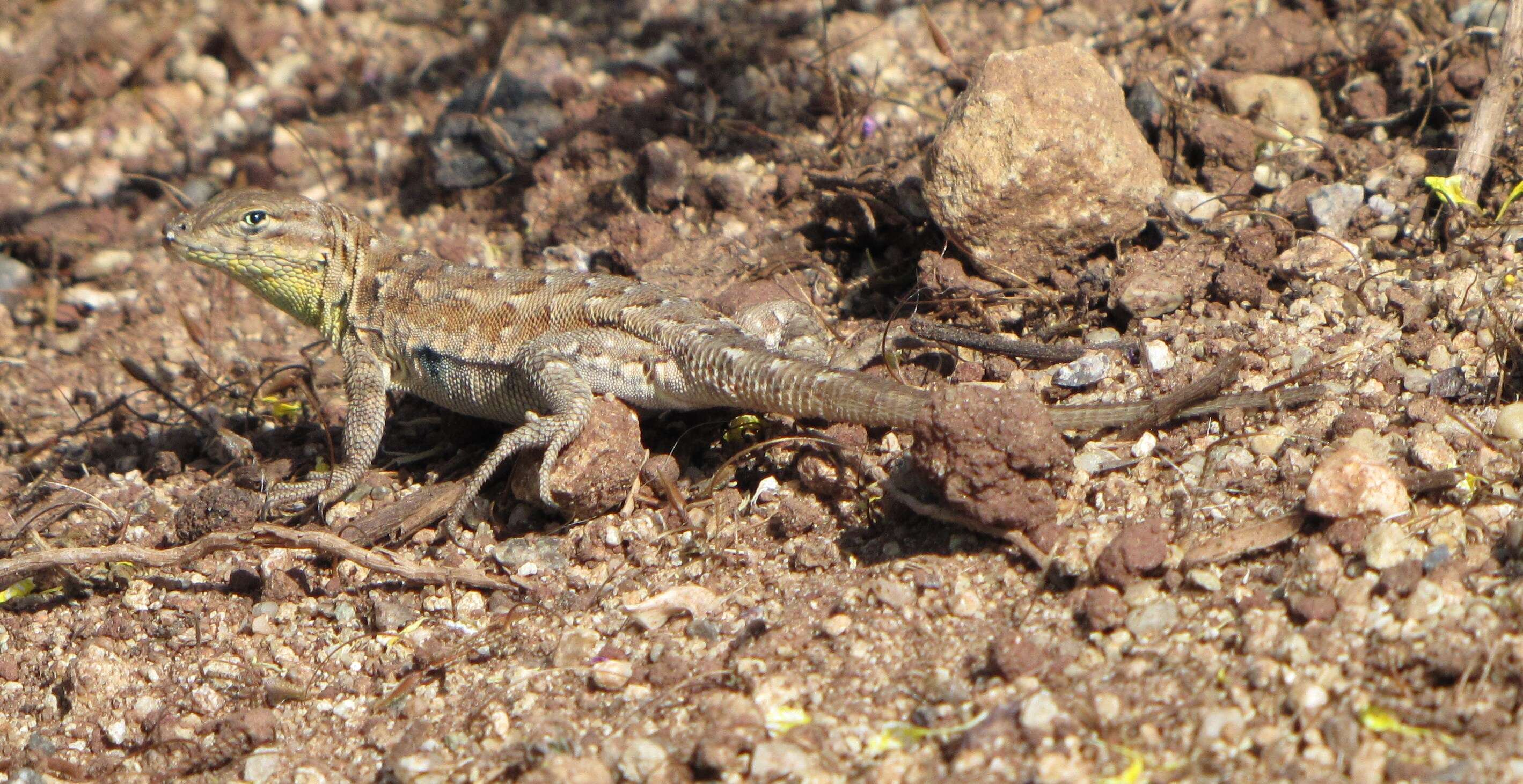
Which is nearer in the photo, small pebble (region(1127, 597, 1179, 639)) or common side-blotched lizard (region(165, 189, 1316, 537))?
small pebble (region(1127, 597, 1179, 639))

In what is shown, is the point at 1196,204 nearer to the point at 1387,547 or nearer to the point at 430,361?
the point at 1387,547

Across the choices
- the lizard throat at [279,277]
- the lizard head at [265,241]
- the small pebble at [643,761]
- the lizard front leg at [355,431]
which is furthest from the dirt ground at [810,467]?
the lizard head at [265,241]

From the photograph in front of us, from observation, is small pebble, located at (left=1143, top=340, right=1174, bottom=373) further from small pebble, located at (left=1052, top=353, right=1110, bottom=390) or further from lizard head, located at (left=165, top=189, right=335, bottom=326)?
lizard head, located at (left=165, top=189, right=335, bottom=326)

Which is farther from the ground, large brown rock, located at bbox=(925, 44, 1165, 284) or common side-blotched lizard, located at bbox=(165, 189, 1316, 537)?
large brown rock, located at bbox=(925, 44, 1165, 284)

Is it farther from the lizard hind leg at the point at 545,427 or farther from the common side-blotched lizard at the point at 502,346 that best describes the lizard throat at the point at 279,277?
the lizard hind leg at the point at 545,427

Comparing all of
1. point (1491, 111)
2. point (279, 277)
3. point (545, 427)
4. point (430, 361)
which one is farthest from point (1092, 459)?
point (279, 277)

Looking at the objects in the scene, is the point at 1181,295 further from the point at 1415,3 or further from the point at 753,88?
the point at 753,88

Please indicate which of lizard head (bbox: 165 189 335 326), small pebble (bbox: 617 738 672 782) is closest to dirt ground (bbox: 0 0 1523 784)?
small pebble (bbox: 617 738 672 782)
